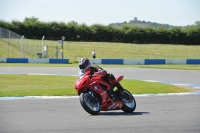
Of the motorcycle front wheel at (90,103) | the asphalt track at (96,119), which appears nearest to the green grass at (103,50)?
the asphalt track at (96,119)

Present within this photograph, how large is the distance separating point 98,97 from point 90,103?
1.10 feet

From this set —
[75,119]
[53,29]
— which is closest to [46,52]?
[53,29]

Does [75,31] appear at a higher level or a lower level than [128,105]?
higher

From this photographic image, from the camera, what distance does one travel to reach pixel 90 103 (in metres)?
9.91

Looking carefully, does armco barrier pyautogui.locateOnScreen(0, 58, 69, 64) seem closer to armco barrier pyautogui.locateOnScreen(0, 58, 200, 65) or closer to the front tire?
armco barrier pyautogui.locateOnScreen(0, 58, 200, 65)

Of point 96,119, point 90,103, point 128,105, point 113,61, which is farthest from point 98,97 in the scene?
point 113,61

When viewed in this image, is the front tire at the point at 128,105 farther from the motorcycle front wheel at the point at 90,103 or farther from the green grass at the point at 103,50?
the green grass at the point at 103,50

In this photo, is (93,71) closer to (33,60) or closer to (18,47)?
(33,60)

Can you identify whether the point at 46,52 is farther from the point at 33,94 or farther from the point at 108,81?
the point at 108,81

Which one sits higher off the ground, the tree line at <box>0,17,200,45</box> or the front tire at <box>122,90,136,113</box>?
the tree line at <box>0,17,200,45</box>

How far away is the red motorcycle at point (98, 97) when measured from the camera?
988 centimetres

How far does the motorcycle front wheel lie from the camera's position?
972 centimetres

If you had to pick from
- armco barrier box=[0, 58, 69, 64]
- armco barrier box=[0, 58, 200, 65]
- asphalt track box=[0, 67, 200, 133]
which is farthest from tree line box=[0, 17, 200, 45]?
asphalt track box=[0, 67, 200, 133]

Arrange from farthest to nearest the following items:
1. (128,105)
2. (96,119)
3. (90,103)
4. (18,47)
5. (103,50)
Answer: (103,50), (18,47), (128,105), (90,103), (96,119)
